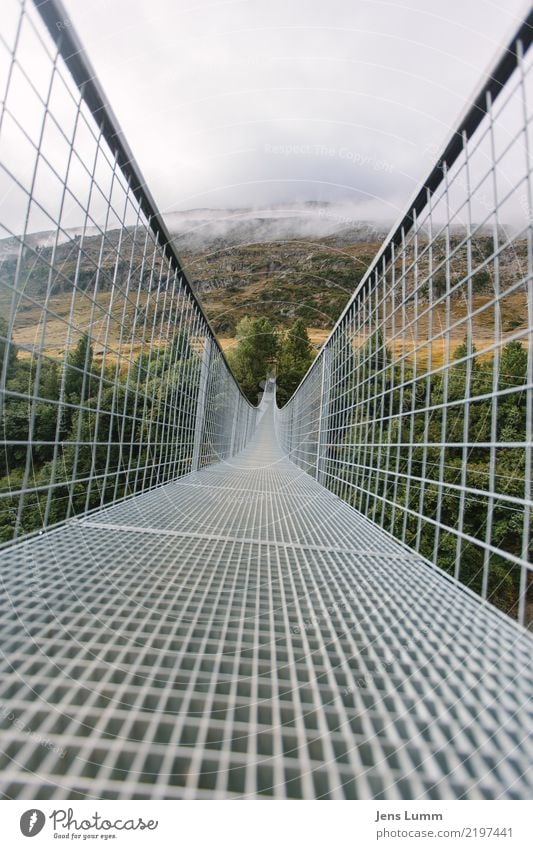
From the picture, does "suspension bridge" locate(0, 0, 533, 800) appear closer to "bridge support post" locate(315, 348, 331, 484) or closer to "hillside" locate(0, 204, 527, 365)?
"hillside" locate(0, 204, 527, 365)

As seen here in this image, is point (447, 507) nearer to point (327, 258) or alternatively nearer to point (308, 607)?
point (327, 258)

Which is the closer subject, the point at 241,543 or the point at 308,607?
the point at 308,607

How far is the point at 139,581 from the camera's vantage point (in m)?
0.69

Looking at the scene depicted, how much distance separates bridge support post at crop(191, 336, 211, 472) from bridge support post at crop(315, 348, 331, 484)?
76cm

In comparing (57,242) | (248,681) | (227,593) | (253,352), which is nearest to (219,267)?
(57,242)

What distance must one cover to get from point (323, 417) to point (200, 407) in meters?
0.79

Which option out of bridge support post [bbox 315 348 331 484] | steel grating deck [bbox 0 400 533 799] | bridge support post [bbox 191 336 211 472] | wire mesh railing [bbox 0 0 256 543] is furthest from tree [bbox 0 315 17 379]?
bridge support post [bbox 315 348 331 484]

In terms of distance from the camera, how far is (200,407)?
270cm

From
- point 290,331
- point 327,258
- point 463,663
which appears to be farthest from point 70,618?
point 290,331

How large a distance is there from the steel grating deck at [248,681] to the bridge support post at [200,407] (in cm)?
179

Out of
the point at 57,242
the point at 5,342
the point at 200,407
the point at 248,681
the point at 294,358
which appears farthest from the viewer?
the point at 294,358

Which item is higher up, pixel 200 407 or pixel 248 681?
pixel 200 407
